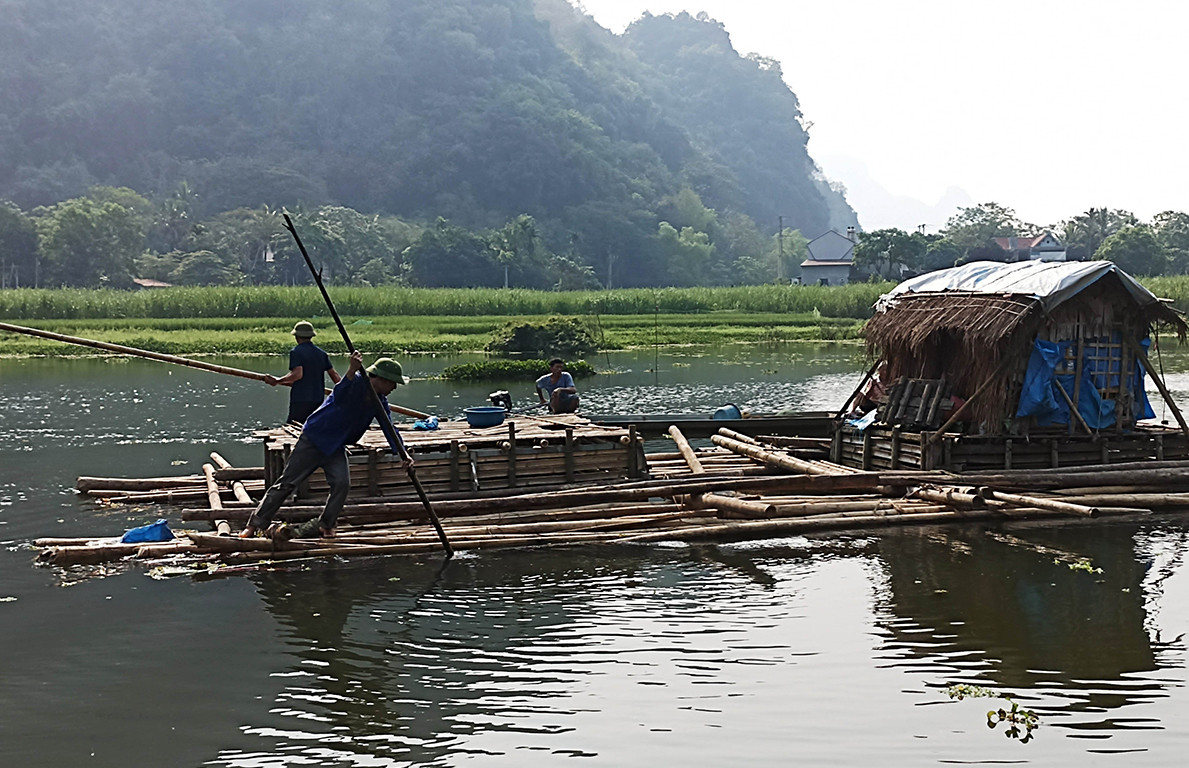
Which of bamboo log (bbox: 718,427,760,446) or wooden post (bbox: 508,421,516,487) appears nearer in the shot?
wooden post (bbox: 508,421,516,487)

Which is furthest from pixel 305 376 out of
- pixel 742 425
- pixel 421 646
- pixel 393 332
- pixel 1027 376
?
pixel 393 332

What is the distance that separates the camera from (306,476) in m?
9.76

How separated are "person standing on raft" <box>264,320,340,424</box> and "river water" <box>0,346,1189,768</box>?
2057 millimetres

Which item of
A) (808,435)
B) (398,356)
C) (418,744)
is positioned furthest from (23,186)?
(418,744)

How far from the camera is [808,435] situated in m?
16.6

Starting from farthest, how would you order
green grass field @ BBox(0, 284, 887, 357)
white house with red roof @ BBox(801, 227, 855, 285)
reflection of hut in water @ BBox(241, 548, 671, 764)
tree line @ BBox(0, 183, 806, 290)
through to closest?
1. white house with red roof @ BBox(801, 227, 855, 285)
2. tree line @ BBox(0, 183, 806, 290)
3. green grass field @ BBox(0, 284, 887, 357)
4. reflection of hut in water @ BBox(241, 548, 671, 764)

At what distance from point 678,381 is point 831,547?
65.7 feet

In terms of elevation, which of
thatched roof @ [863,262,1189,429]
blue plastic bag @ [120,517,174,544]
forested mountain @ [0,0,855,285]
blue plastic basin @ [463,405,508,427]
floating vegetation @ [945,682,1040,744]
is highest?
forested mountain @ [0,0,855,285]

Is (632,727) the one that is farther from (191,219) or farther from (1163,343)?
(191,219)

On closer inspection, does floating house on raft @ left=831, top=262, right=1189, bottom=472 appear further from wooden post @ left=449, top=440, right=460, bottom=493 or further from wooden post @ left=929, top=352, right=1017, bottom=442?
wooden post @ left=449, top=440, right=460, bottom=493

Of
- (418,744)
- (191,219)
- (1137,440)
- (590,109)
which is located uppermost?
(590,109)

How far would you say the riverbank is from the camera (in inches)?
1542

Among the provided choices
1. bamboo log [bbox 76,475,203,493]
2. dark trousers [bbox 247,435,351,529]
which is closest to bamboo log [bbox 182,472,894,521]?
dark trousers [bbox 247,435,351,529]

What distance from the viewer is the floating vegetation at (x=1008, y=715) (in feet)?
20.7
